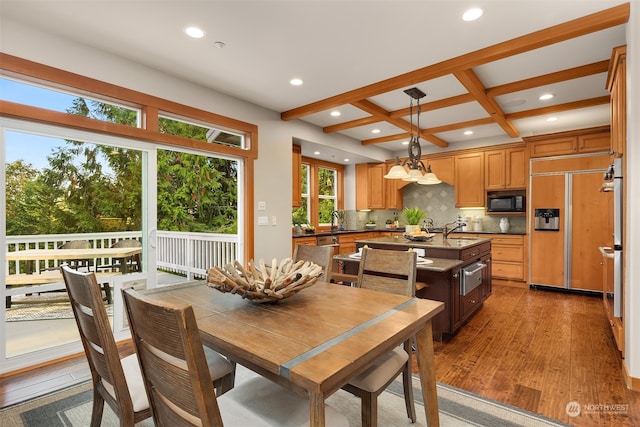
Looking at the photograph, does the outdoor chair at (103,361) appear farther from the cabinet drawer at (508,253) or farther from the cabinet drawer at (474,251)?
the cabinet drawer at (508,253)

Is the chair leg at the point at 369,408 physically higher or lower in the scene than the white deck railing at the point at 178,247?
lower

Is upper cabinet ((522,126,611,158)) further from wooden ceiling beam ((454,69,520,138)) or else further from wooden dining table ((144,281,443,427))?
wooden dining table ((144,281,443,427))

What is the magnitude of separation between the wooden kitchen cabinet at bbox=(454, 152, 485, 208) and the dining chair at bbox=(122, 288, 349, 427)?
556 centimetres

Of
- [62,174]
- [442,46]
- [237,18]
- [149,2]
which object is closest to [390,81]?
[442,46]

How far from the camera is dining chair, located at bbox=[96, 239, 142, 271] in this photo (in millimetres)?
3020

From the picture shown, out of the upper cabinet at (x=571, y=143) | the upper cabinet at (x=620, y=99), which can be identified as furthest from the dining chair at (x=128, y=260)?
the upper cabinet at (x=571, y=143)

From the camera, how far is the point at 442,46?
266 centimetres

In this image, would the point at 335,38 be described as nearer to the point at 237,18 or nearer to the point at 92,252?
the point at 237,18

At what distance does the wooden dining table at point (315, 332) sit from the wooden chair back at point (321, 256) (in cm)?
40

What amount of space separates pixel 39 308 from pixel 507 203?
6.29 metres

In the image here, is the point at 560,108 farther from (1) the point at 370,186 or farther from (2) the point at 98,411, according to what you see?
(2) the point at 98,411

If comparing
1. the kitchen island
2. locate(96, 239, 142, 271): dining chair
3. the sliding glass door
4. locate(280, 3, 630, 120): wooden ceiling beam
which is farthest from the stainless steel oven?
locate(96, 239, 142, 271): dining chair

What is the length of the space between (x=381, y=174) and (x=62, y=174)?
5445mm

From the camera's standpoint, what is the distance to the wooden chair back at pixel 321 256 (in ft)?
7.50
